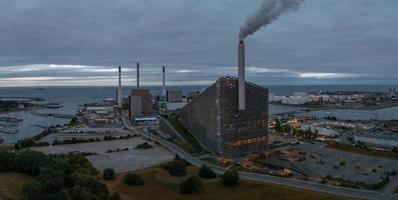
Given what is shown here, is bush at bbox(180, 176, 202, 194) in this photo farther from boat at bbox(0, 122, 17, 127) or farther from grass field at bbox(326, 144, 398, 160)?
boat at bbox(0, 122, 17, 127)

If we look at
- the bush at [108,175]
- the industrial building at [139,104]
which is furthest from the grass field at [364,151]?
the industrial building at [139,104]

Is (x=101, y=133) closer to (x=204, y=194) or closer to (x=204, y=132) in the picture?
(x=204, y=132)

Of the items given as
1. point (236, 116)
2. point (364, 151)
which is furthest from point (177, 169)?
point (364, 151)

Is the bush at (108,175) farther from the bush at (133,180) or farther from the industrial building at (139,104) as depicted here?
the industrial building at (139,104)

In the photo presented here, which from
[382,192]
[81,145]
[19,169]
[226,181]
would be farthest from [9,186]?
[382,192]

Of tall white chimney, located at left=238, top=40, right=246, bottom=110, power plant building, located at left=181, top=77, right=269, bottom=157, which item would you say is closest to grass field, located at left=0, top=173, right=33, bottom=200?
power plant building, located at left=181, top=77, right=269, bottom=157

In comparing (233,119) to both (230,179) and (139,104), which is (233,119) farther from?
(139,104)
